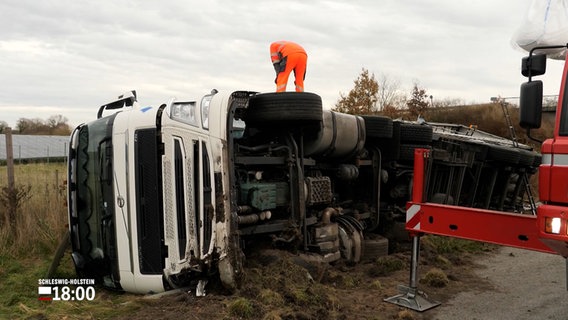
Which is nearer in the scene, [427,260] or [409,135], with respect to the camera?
[427,260]

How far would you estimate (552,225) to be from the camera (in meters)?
Result: 3.05

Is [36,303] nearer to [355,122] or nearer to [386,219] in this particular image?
[355,122]

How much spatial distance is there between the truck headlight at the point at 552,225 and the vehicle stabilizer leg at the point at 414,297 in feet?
5.40

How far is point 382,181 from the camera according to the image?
7145mm

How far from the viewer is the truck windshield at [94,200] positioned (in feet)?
14.8

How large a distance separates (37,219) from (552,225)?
644 cm

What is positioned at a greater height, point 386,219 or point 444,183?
point 444,183

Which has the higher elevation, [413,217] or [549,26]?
[549,26]

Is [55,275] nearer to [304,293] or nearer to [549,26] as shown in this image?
[304,293]

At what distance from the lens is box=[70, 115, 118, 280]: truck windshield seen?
14.8 feet

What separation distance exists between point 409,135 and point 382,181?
77cm

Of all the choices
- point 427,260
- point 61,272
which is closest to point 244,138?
point 61,272

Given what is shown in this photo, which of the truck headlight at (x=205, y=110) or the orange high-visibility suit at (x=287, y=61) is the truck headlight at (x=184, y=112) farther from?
the orange high-visibility suit at (x=287, y=61)

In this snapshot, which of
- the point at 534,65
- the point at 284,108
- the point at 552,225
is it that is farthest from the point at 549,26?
the point at 284,108
